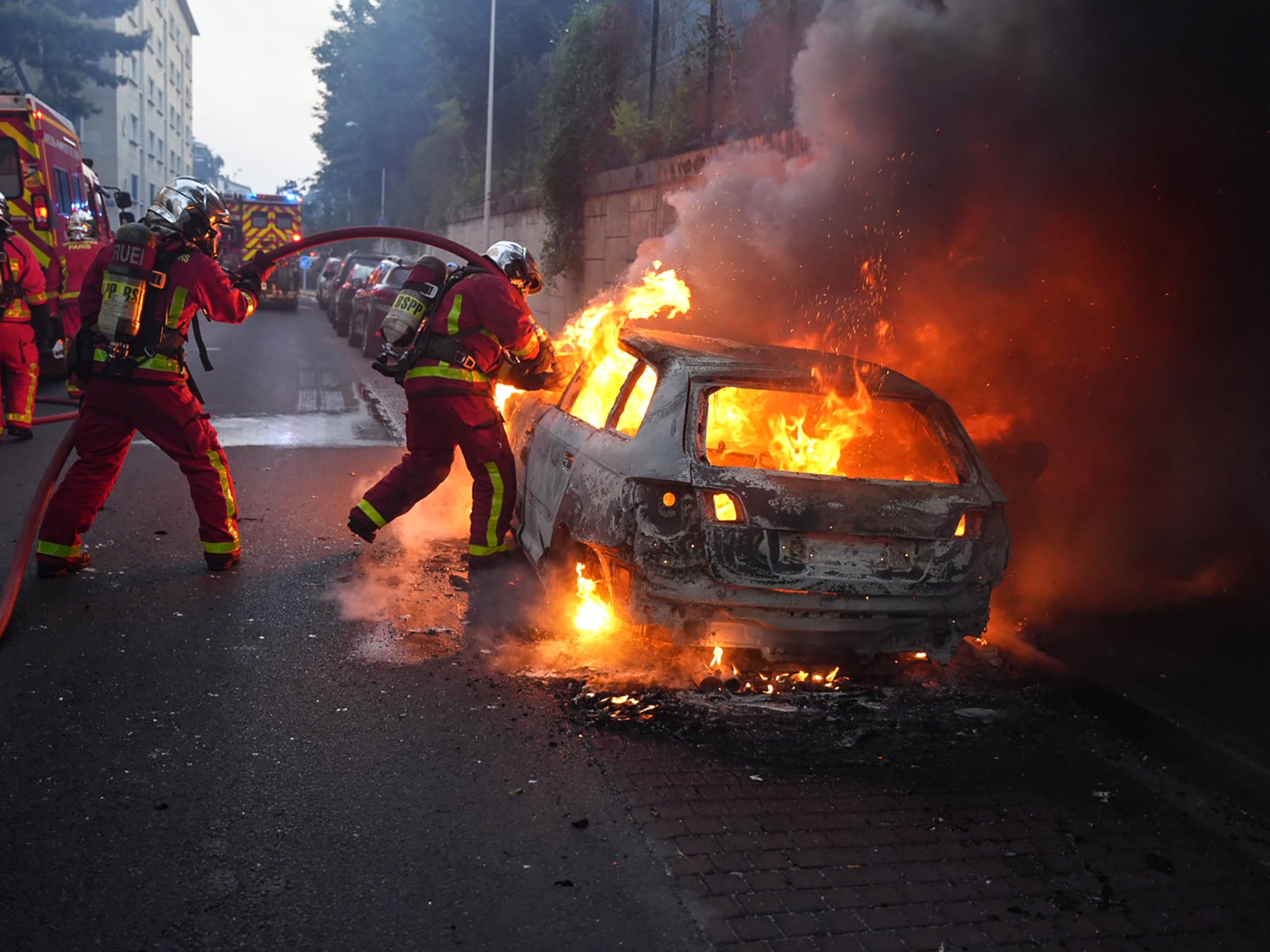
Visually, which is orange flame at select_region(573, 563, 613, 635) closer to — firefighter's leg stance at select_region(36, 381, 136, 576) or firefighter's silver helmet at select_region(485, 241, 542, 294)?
firefighter's silver helmet at select_region(485, 241, 542, 294)

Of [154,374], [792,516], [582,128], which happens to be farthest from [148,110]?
[792,516]

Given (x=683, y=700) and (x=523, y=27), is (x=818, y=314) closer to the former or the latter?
(x=683, y=700)

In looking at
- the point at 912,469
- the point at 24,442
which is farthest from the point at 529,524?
the point at 24,442

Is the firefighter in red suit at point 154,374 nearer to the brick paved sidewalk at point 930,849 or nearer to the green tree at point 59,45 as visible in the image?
the brick paved sidewalk at point 930,849

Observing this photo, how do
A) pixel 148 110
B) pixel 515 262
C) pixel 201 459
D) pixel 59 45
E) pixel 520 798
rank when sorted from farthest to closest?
pixel 148 110
pixel 59 45
pixel 515 262
pixel 201 459
pixel 520 798

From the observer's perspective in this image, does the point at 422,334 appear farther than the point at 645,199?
No

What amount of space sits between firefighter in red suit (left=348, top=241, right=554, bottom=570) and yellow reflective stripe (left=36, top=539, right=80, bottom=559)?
143cm

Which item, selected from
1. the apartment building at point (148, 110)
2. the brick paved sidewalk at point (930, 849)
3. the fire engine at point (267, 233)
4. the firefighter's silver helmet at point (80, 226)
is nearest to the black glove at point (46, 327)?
the firefighter's silver helmet at point (80, 226)

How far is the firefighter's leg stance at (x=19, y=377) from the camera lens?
895 centimetres

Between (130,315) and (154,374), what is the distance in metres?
0.31

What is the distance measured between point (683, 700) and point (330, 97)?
5889cm

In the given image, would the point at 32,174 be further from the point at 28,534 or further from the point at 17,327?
the point at 28,534

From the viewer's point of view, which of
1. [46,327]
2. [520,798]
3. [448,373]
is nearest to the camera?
[520,798]

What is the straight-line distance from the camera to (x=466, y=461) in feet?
19.7
